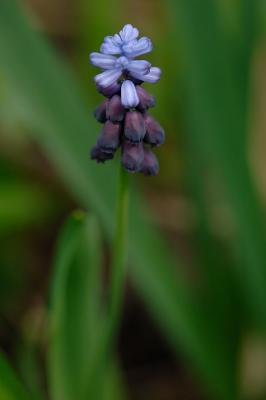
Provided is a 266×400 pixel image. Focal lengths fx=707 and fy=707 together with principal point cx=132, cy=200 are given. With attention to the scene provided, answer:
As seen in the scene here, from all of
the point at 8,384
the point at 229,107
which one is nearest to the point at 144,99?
A: the point at 8,384

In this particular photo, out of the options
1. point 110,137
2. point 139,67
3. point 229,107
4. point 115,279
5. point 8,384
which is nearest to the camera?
point 139,67

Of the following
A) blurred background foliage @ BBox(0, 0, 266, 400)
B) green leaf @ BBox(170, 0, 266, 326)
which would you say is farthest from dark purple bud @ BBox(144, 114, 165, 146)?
green leaf @ BBox(170, 0, 266, 326)

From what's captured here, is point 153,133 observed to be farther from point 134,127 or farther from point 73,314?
point 73,314

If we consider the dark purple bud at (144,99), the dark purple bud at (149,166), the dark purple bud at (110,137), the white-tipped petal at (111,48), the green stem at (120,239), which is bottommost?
the green stem at (120,239)

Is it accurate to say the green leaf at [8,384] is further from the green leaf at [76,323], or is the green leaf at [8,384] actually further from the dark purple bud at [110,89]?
the dark purple bud at [110,89]

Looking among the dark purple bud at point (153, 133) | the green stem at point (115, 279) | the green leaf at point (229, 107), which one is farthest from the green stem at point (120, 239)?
the green leaf at point (229, 107)

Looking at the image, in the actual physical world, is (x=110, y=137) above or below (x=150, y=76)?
below

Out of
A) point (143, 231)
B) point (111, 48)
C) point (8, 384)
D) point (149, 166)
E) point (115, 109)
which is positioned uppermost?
point (111, 48)

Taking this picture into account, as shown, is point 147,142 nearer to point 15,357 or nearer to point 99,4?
point 15,357
